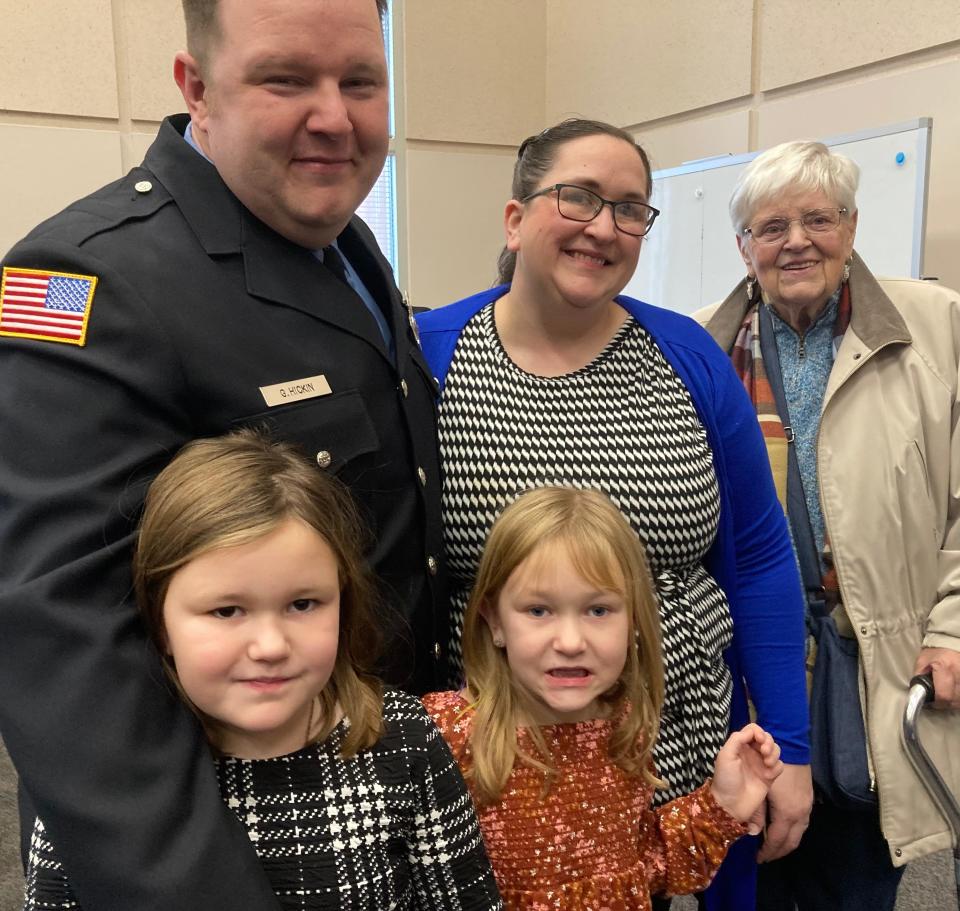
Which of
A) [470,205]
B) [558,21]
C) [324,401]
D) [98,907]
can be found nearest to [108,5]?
[470,205]

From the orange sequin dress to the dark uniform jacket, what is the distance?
0.41 meters

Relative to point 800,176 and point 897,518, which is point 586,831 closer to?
point 897,518

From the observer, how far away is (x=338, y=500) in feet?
3.42

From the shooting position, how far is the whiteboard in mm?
2754

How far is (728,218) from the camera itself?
11.7 feet

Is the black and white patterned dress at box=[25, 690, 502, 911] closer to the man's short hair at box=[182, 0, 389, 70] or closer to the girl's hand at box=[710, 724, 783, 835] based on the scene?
the girl's hand at box=[710, 724, 783, 835]

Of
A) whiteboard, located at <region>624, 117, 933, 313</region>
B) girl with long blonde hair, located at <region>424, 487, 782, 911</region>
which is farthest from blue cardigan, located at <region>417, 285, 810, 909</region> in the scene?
whiteboard, located at <region>624, 117, 933, 313</region>

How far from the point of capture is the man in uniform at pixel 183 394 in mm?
791

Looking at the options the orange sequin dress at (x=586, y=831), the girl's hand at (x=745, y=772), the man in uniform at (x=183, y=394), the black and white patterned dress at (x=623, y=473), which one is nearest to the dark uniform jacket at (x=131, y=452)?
the man in uniform at (x=183, y=394)

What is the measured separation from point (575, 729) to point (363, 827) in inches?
13.8

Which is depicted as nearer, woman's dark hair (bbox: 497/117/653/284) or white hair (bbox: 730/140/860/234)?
woman's dark hair (bbox: 497/117/653/284)

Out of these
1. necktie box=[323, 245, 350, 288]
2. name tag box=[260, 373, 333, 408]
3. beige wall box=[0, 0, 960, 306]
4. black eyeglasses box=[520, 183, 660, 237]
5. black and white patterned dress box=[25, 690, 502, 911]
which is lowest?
black and white patterned dress box=[25, 690, 502, 911]

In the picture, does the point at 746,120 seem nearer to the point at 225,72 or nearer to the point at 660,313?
the point at 660,313

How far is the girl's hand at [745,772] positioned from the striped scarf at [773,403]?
0.66 m
